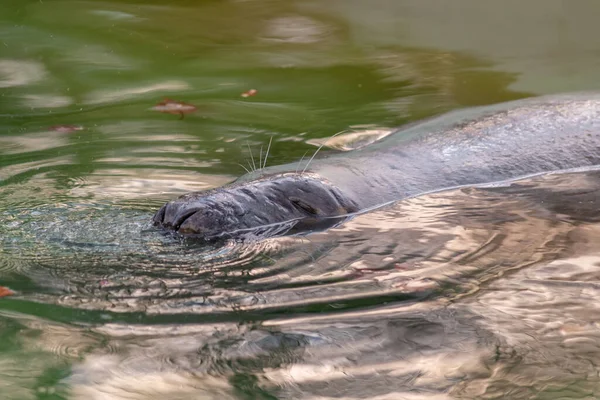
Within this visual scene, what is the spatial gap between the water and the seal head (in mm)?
159

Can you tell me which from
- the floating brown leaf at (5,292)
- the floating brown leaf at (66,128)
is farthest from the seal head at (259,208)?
the floating brown leaf at (66,128)

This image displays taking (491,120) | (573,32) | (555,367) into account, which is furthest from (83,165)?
(573,32)

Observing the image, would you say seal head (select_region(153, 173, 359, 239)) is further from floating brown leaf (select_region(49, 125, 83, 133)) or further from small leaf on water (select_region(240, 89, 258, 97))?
small leaf on water (select_region(240, 89, 258, 97))

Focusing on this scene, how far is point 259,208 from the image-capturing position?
5.20 metres

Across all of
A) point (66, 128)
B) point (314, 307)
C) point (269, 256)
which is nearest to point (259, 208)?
point (269, 256)

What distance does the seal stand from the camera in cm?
509

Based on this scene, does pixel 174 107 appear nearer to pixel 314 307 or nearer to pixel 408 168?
pixel 408 168

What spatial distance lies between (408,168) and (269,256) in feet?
5.21

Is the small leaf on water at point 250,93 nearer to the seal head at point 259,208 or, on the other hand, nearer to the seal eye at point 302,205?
the seal head at point 259,208

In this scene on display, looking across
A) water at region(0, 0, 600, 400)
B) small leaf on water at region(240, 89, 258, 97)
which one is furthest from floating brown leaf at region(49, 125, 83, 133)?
small leaf on water at region(240, 89, 258, 97)

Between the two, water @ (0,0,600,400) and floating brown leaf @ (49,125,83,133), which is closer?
water @ (0,0,600,400)

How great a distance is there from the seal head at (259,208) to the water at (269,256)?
0.52 feet

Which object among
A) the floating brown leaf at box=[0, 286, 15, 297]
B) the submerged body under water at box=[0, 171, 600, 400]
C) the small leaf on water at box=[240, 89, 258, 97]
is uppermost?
the small leaf on water at box=[240, 89, 258, 97]

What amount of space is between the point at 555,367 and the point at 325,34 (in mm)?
7329
